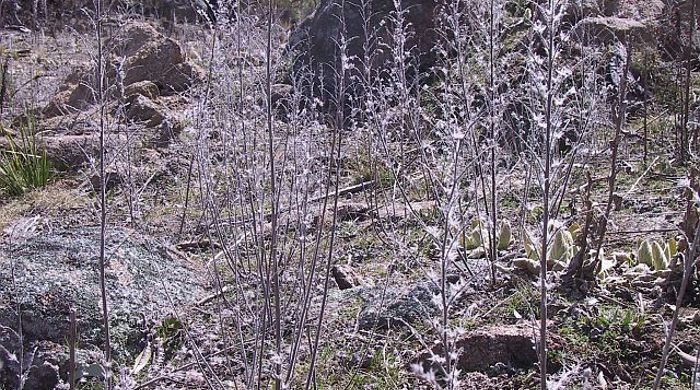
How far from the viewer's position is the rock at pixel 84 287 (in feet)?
9.98

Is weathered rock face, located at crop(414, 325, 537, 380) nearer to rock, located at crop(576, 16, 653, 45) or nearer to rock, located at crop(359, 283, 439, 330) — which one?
rock, located at crop(359, 283, 439, 330)

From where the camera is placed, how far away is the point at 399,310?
3.07 m

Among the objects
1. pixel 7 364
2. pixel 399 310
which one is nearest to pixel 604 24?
pixel 399 310

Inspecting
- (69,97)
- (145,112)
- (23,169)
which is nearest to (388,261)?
(23,169)

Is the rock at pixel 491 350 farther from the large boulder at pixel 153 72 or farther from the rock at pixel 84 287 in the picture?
the large boulder at pixel 153 72

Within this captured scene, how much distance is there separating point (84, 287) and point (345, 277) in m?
1.20

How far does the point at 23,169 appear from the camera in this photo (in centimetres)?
605

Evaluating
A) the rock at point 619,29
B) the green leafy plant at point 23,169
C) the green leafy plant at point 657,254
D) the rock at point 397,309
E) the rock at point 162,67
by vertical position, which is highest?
the rock at point 619,29

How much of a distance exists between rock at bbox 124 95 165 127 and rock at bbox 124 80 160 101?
0.13 metres

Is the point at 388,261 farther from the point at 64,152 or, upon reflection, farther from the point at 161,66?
the point at 161,66

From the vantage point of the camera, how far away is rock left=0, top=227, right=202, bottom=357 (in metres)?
3.04

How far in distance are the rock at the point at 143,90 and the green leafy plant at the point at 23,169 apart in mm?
1265

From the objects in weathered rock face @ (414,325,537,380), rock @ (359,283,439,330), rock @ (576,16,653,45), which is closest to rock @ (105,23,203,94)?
rock @ (576,16,653,45)

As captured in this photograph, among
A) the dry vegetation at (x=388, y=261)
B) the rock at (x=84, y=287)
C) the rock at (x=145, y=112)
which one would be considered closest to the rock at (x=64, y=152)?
the rock at (x=145, y=112)
